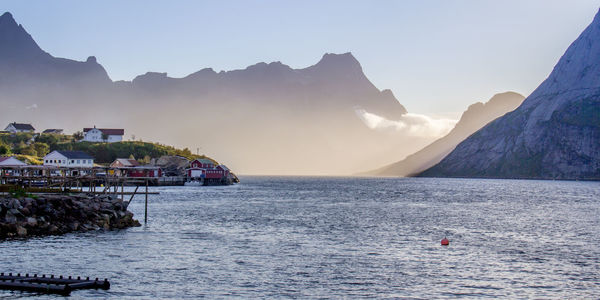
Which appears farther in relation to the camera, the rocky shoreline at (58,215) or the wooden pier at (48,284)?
the rocky shoreline at (58,215)

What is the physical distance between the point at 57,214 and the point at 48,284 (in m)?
30.1

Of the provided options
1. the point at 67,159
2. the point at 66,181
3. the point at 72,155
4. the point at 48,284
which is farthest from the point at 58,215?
the point at 72,155

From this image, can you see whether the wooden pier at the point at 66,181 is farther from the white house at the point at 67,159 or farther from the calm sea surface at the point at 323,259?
the white house at the point at 67,159

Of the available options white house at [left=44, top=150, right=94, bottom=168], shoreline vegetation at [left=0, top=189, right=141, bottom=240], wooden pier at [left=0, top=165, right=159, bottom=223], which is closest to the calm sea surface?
shoreline vegetation at [left=0, top=189, right=141, bottom=240]

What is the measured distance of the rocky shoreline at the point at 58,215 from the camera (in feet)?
190

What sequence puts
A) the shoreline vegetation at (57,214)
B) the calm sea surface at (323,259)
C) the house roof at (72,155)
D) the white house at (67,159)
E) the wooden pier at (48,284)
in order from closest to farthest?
1. the wooden pier at (48,284)
2. the calm sea surface at (323,259)
3. the shoreline vegetation at (57,214)
4. the white house at (67,159)
5. the house roof at (72,155)

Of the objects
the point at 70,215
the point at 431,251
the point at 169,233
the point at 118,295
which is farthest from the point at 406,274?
the point at 70,215

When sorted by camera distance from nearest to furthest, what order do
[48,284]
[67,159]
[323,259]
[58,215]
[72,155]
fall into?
[48,284]
[323,259]
[58,215]
[67,159]
[72,155]

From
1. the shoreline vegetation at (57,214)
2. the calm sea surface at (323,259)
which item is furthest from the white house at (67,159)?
the shoreline vegetation at (57,214)

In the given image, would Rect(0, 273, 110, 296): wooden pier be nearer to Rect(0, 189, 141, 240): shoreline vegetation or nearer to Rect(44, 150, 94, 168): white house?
Rect(0, 189, 141, 240): shoreline vegetation

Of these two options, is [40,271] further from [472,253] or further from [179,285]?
[472,253]

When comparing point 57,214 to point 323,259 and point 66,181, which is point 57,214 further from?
point 323,259

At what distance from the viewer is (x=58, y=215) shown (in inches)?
→ 2469

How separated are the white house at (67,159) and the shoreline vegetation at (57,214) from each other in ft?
371
